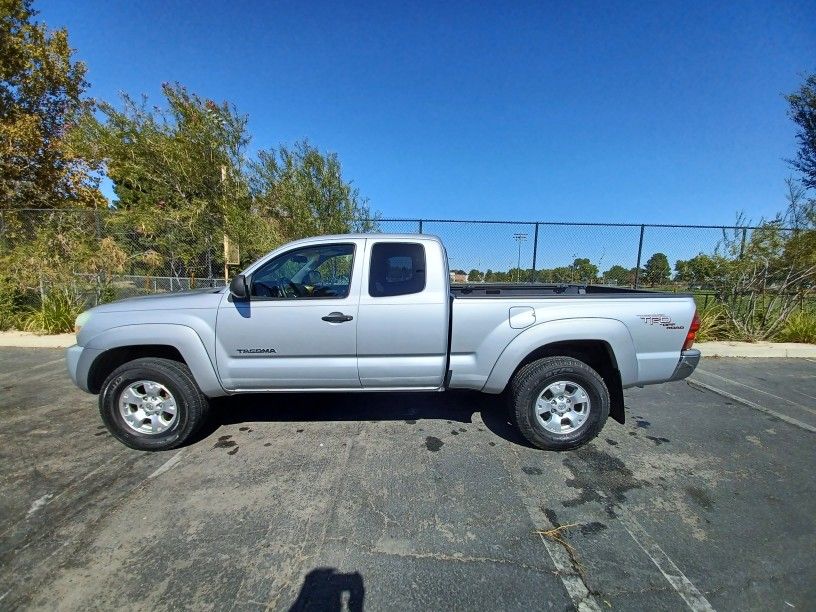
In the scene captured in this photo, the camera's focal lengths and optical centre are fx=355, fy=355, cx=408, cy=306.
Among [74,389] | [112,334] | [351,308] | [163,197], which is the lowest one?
[74,389]

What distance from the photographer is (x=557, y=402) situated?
129 inches

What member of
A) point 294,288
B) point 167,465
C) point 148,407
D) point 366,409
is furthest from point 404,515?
point 148,407

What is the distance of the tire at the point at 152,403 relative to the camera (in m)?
3.17

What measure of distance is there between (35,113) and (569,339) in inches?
718

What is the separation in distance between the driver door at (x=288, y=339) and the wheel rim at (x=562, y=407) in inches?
68.6

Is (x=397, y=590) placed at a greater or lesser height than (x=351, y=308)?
lesser

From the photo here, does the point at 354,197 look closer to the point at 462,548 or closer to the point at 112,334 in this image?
the point at 112,334

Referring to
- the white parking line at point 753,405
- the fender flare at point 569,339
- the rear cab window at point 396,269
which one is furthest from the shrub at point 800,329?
the rear cab window at point 396,269

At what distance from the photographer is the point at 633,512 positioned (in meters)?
2.52

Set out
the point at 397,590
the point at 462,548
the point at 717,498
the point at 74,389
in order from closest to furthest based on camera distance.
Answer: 1. the point at 397,590
2. the point at 462,548
3. the point at 717,498
4. the point at 74,389

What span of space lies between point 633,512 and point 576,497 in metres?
0.37

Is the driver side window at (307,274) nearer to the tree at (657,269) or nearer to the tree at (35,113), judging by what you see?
the tree at (657,269)

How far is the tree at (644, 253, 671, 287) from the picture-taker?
392 inches

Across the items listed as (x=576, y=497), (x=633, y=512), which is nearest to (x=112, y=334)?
(x=576, y=497)
